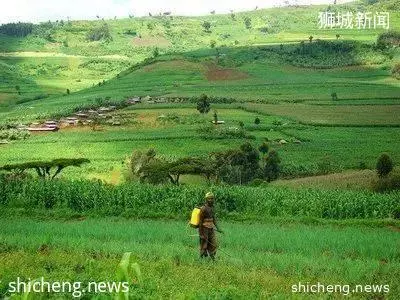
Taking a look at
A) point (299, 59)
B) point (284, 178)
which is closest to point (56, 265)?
point (284, 178)

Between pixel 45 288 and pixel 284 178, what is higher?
pixel 45 288

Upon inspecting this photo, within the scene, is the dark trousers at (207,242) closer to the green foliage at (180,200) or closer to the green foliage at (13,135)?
the green foliage at (180,200)

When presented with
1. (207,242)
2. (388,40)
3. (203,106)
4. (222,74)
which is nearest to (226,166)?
(207,242)

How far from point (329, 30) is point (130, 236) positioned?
17216 cm

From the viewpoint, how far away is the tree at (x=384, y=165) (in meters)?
40.9

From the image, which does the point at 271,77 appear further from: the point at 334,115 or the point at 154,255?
the point at 154,255

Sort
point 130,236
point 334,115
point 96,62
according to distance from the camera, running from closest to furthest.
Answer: point 130,236
point 334,115
point 96,62

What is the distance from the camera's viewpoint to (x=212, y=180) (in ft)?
160

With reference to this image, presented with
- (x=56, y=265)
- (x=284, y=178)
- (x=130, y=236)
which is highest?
(x=56, y=265)

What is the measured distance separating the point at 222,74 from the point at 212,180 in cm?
8184

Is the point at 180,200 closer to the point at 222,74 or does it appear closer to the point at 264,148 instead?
the point at 264,148

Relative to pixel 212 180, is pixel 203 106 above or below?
above

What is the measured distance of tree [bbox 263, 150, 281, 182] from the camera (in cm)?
4878

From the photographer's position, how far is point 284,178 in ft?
163
